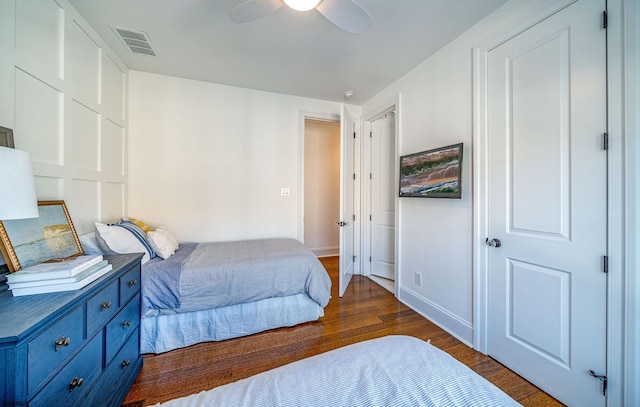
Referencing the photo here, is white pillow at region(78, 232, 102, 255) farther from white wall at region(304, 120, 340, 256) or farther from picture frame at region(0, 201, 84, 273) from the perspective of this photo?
white wall at region(304, 120, 340, 256)

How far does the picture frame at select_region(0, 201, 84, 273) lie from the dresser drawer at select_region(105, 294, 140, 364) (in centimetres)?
43

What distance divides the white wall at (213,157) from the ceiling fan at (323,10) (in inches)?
61.6

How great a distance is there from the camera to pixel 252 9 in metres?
1.36

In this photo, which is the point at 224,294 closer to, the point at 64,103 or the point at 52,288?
the point at 52,288

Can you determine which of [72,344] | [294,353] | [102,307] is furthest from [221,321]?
[72,344]

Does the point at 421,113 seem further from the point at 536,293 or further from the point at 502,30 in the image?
the point at 536,293

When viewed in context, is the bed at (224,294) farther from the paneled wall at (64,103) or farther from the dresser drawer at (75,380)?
the paneled wall at (64,103)

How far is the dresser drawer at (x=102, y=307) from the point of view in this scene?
1.05 m

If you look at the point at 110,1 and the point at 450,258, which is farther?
the point at 450,258

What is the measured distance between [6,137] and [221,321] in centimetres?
170

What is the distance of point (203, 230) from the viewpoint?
2.74 m

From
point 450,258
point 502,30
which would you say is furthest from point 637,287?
point 502,30

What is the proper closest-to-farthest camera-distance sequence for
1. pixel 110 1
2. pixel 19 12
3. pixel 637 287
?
pixel 637 287 < pixel 19 12 < pixel 110 1

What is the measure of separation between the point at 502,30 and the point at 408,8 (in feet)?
2.24
